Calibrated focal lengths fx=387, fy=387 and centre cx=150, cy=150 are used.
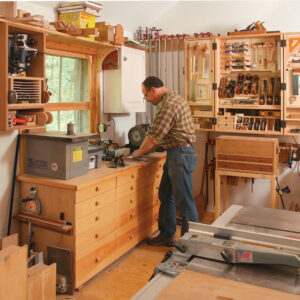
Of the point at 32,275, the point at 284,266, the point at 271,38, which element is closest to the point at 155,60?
the point at 271,38

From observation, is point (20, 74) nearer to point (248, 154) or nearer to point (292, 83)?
point (248, 154)

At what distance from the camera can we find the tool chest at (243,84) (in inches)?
166

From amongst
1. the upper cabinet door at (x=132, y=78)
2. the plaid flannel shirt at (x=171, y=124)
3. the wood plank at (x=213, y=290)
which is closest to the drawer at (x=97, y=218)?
the plaid flannel shirt at (x=171, y=124)

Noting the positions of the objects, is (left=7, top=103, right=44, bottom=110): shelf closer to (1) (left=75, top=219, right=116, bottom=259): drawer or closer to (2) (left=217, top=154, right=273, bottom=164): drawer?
(1) (left=75, top=219, right=116, bottom=259): drawer

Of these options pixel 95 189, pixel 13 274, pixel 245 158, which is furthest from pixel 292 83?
pixel 13 274

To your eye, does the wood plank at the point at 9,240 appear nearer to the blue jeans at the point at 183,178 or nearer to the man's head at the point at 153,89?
the blue jeans at the point at 183,178

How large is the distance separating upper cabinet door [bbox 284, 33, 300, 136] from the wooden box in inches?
10.6

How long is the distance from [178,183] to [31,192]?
1337 millimetres

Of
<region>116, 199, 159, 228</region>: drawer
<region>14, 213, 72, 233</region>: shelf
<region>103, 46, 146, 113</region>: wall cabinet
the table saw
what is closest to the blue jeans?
<region>116, 199, 159, 228</region>: drawer

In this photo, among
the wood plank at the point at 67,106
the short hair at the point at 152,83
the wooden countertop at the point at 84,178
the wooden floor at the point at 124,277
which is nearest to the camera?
the wooden countertop at the point at 84,178

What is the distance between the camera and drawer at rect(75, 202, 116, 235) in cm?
295

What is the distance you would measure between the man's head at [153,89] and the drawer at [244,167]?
1.12 meters

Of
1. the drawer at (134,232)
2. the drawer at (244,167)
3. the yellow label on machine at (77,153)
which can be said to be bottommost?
the drawer at (134,232)

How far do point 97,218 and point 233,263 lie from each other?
75.5 inches
